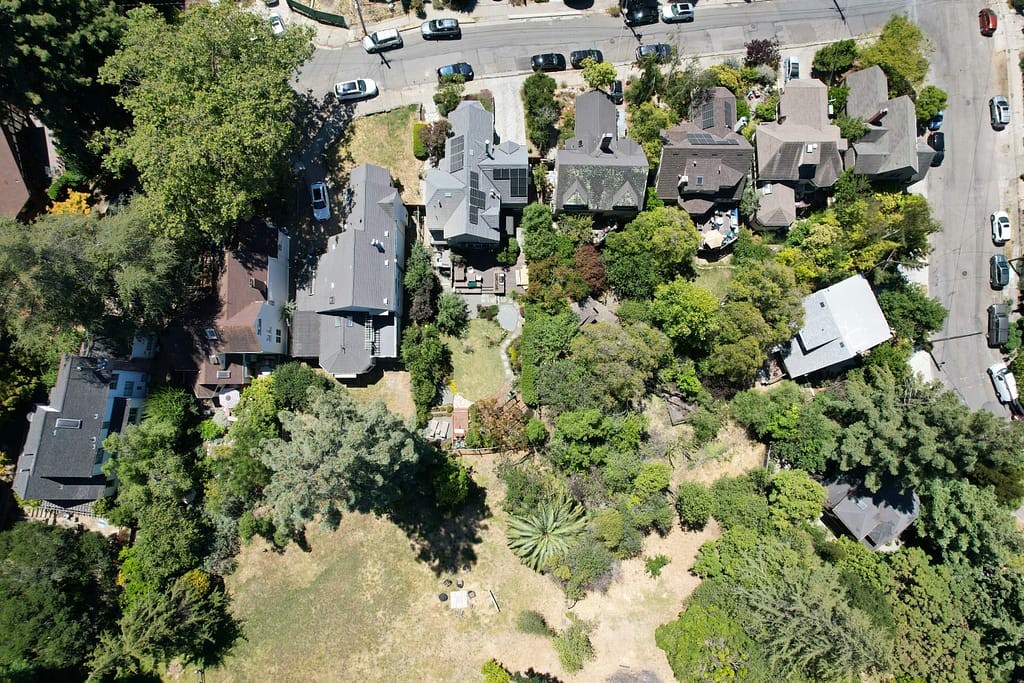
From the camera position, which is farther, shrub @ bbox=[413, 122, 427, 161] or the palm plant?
shrub @ bbox=[413, 122, 427, 161]

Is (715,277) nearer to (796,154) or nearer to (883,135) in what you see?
(796,154)

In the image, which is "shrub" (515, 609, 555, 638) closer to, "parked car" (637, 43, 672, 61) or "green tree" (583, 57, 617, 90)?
"green tree" (583, 57, 617, 90)

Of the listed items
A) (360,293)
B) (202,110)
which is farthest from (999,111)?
(202,110)

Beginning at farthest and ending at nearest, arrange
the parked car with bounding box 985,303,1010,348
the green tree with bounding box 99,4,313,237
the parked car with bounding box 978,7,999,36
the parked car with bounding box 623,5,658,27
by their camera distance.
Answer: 1. the parked car with bounding box 978,7,999,36
2. the parked car with bounding box 623,5,658,27
3. the parked car with bounding box 985,303,1010,348
4. the green tree with bounding box 99,4,313,237

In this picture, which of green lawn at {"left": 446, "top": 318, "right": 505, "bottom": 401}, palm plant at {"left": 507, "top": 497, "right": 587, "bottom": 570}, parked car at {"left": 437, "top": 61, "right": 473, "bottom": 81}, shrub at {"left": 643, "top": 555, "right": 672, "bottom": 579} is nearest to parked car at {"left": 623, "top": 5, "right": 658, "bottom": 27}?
parked car at {"left": 437, "top": 61, "right": 473, "bottom": 81}

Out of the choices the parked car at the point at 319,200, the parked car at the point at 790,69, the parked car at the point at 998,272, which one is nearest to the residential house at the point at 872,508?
the parked car at the point at 998,272

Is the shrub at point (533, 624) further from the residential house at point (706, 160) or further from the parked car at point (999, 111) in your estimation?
the parked car at point (999, 111)
